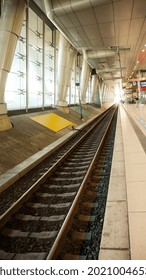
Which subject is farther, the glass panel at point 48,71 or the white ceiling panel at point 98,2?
the glass panel at point 48,71

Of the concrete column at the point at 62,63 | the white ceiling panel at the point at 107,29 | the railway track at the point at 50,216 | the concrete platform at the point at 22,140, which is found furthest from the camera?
the concrete column at the point at 62,63

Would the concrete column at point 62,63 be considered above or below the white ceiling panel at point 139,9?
below

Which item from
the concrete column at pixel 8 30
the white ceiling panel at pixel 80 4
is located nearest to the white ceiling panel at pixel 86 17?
the white ceiling panel at pixel 80 4

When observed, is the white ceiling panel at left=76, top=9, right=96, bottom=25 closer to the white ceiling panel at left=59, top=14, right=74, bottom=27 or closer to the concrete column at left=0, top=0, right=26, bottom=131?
the white ceiling panel at left=59, top=14, right=74, bottom=27

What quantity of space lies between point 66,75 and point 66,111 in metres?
2.75

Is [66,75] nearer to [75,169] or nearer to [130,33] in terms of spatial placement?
[130,33]

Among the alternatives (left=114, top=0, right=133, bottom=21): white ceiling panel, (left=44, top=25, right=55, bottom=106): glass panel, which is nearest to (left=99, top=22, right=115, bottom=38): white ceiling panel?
(left=114, top=0, right=133, bottom=21): white ceiling panel

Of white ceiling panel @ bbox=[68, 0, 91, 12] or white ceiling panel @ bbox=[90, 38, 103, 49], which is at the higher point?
white ceiling panel @ bbox=[90, 38, 103, 49]

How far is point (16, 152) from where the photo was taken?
825 centimetres

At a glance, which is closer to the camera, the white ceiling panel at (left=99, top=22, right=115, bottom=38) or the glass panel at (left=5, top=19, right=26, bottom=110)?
the glass panel at (left=5, top=19, right=26, bottom=110)

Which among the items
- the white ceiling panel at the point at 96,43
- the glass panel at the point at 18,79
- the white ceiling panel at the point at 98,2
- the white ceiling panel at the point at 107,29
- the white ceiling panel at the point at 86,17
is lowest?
the glass panel at the point at 18,79

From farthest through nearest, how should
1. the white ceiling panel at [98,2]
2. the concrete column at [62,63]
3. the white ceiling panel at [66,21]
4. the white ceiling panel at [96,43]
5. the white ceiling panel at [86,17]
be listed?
the concrete column at [62,63] → the white ceiling panel at [96,43] → the white ceiling panel at [66,21] → the white ceiling panel at [86,17] → the white ceiling panel at [98,2]

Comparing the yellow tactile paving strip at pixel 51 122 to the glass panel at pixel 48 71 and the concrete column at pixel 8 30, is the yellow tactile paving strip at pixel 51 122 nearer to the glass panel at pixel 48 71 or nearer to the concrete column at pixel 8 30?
the glass panel at pixel 48 71
